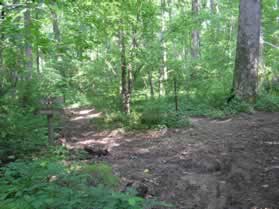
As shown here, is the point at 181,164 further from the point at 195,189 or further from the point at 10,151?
the point at 10,151

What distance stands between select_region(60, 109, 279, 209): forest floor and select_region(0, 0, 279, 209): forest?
2 centimetres

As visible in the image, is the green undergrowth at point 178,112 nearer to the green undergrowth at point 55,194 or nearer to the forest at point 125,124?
the forest at point 125,124

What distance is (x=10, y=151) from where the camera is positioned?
546 cm

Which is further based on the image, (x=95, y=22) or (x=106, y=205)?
(x=95, y=22)

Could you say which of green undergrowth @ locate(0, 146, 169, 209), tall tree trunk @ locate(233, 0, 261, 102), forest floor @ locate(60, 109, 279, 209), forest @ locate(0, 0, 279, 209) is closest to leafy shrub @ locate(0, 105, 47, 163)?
forest @ locate(0, 0, 279, 209)

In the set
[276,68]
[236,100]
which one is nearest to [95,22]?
[236,100]

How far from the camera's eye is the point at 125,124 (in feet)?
29.4

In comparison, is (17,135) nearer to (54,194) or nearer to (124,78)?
(54,194)

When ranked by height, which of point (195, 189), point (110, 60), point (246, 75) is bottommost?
point (195, 189)

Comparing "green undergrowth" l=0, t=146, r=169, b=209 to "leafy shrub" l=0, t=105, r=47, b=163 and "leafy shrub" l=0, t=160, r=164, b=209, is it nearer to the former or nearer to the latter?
"leafy shrub" l=0, t=160, r=164, b=209

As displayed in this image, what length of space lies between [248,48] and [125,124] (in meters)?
5.09

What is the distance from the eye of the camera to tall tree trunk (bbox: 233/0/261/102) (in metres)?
10.3

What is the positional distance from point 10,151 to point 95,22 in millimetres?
2941

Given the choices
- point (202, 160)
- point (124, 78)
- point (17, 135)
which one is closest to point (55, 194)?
point (17, 135)
